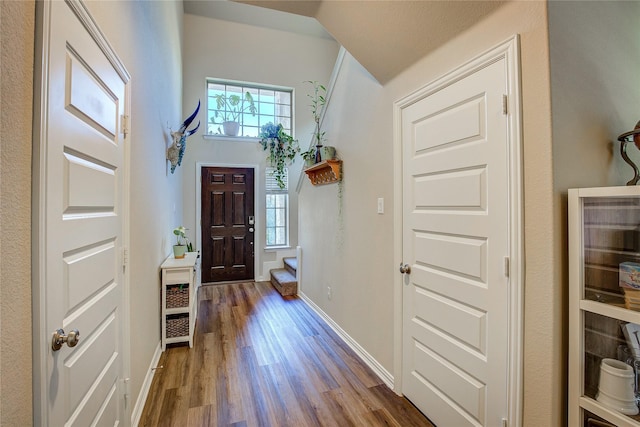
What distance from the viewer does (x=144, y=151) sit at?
211 cm

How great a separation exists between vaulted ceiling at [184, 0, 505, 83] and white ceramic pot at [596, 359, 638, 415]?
1552mm

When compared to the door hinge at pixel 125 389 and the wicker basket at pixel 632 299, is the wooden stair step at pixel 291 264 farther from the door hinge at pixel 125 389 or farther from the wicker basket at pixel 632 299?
the wicker basket at pixel 632 299

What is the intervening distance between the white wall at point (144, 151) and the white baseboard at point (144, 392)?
60 millimetres

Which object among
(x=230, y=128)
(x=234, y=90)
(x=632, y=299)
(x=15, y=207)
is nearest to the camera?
A: (x=15, y=207)


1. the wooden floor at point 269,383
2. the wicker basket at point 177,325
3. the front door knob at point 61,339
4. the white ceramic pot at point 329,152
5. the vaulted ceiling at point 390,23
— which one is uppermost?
the vaulted ceiling at point 390,23

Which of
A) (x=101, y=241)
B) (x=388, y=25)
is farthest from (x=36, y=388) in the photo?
(x=388, y=25)

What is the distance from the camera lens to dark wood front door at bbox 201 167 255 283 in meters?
5.09

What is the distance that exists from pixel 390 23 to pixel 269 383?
2.57 meters

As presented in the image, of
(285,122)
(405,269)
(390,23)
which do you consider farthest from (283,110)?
(405,269)

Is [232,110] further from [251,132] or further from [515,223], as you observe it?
[515,223]

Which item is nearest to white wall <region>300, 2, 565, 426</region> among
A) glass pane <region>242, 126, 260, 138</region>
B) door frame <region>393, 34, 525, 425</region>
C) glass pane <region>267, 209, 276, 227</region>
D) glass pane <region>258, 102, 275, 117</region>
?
door frame <region>393, 34, 525, 425</region>

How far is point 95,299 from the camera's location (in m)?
1.22

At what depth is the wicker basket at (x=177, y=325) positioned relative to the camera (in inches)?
110

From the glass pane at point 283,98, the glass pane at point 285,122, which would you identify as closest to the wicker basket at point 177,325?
the glass pane at point 285,122
